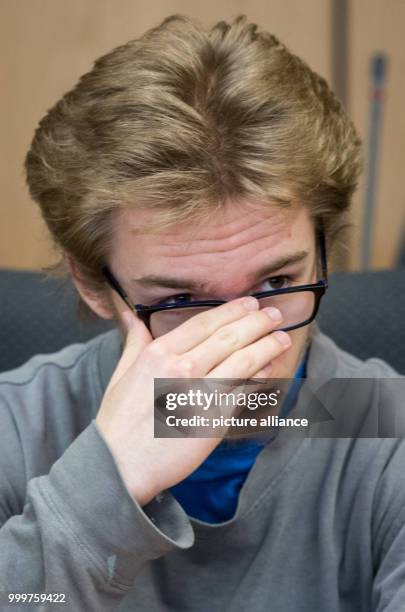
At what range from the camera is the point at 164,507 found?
106 centimetres

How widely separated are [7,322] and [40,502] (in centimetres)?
72

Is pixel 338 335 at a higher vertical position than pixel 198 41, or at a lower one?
lower

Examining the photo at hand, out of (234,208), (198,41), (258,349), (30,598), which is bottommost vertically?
(30,598)

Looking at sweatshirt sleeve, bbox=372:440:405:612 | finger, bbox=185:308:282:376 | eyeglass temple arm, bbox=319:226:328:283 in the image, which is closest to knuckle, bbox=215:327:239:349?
finger, bbox=185:308:282:376

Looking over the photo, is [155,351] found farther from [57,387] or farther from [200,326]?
[57,387]

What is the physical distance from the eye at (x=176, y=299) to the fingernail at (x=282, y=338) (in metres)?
0.13

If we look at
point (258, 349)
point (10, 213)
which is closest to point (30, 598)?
point (258, 349)

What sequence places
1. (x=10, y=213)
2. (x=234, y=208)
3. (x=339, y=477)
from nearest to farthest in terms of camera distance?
(x=234, y=208)
(x=339, y=477)
(x=10, y=213)

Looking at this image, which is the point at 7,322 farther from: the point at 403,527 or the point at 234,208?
the point at 403,527

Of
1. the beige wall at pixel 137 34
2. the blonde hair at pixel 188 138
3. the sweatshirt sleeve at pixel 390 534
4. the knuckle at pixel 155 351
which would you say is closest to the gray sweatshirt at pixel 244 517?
the sweatshirt sleeve at pixel 390 534

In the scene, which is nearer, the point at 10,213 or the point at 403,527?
the point at 403,527

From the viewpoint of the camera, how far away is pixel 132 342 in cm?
A: 116

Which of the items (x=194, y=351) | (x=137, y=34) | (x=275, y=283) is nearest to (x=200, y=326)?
(x=194, y=351)

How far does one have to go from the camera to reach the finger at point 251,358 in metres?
1.06
